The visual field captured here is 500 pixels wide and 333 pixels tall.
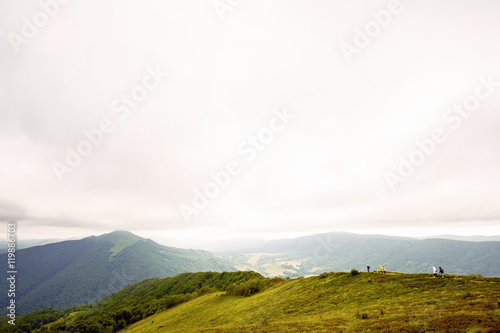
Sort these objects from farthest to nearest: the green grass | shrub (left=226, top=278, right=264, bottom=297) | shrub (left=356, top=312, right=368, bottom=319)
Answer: shrub (left=226, top=278, right=264, bottom=297) → shrub (left=356, top=312, right=368, bottom=319) → the green grass

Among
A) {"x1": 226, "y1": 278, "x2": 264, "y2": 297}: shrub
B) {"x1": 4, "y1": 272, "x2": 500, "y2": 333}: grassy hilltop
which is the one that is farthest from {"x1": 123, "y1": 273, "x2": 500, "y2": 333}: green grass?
{"x1": 226, "y1": 278, "x2": 264, "y2": 297}: shrub

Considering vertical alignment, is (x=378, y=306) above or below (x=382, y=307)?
below

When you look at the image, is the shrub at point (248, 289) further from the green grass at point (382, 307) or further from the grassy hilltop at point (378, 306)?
the green grass at point (382, 307)

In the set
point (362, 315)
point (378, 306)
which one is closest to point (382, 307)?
point (378, 306)

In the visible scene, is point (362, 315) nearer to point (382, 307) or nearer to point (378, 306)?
point (382, 307)

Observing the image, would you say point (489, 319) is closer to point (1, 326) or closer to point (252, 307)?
point (252, 307)

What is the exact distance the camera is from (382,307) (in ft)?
77.2

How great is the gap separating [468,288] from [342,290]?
1527cm

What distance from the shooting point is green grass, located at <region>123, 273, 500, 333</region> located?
17297 mm

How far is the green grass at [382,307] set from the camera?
17.3m

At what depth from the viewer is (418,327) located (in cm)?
1689

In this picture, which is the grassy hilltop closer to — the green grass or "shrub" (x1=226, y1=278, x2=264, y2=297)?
the green grass

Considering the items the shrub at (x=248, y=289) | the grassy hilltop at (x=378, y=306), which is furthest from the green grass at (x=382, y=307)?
the shrub at (x=248, y=289)

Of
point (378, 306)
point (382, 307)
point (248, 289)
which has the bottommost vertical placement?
point (248, 289)
